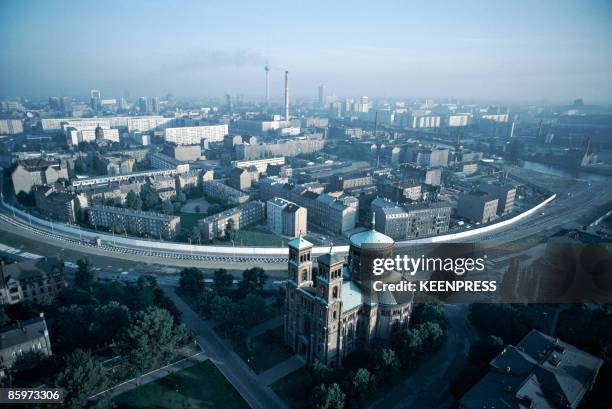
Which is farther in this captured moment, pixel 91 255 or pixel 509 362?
pixel 91 255

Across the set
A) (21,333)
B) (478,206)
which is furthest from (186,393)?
(478,206)

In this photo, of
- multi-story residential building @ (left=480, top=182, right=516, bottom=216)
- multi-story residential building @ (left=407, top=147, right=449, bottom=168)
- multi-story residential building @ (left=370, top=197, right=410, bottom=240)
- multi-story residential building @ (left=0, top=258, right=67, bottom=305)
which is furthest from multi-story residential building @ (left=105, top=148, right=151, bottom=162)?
multi-story residential building @ (left=480, top=182, right=516, bottom=216)

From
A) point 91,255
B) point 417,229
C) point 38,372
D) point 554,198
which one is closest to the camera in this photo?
point 38,372

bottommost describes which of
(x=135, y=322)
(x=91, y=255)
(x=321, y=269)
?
(x=91, y=255)

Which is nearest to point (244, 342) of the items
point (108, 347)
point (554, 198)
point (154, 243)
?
point (108, 347)

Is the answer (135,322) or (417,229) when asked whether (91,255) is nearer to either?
(135,322)

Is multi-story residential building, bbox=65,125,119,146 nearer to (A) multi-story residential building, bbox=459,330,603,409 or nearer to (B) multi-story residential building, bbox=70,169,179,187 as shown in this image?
(B) multi-story residential building, bbox=70,169,179,187

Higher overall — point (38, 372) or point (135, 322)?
point (135, 322)

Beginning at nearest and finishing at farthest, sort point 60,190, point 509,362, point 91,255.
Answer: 1. point 509,362
2. point 91,255
3. point 60,190
